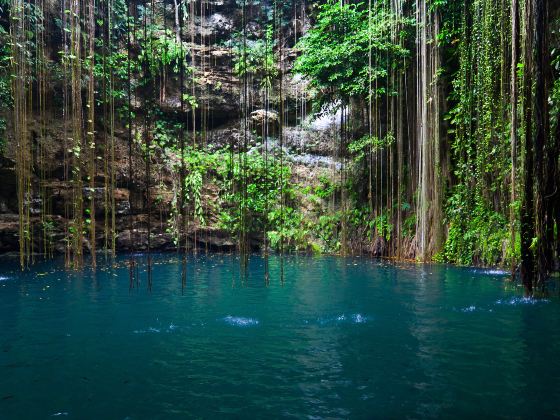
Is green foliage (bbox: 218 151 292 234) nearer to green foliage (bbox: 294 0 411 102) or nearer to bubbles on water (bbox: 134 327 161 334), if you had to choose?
green foliage (bbox: 294 0 411 102)

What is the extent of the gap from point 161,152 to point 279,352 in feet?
32.0

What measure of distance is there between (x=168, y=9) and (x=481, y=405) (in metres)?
13.3

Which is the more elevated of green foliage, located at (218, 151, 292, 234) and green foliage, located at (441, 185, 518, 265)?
green foliage, located at (218, 151, 292, 234)

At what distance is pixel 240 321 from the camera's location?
4.11 metres

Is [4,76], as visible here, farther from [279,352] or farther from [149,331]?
[279,352]

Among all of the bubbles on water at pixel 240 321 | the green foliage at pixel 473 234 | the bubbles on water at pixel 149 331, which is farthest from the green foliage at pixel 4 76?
the green foliage at pixel 473 234

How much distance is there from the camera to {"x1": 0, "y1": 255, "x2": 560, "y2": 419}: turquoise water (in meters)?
2.33

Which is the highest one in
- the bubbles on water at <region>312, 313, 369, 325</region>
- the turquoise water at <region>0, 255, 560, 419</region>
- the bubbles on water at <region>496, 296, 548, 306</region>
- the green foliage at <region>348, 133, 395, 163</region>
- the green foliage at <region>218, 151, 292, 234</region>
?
the green foliage at <region>348, 133, 395, 163</region>

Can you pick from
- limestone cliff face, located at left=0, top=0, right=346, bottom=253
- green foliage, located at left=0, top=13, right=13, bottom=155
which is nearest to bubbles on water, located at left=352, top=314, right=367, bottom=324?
limestone cliff face, located at left=0, top=0, right=346, bottom=253

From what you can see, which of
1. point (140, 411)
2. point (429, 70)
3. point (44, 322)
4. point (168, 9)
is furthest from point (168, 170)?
point (140, 411)

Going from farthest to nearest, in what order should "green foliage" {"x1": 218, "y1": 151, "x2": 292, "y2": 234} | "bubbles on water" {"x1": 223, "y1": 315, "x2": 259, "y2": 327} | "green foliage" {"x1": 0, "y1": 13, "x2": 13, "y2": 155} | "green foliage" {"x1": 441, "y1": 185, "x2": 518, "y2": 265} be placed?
"green foliage" {"x1": 218, "y1": 151, "x2": 292, "y2": 234} < "green foliage" {"x1": 0, "y1": 13, "x2": 13, "y2": 155} < "green foliage" {"x1": 441, "y1": 185, "x2": 518, "y2": 265} < "bubbles on water" {"x1": 223, "y1": 315, "x2": 259, "y2": 327}

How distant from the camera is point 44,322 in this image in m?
4.07

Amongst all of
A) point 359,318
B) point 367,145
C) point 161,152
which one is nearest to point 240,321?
point 359,318

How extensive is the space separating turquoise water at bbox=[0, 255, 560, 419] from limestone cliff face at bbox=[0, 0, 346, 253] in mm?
4637
